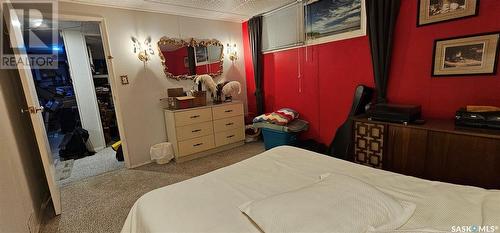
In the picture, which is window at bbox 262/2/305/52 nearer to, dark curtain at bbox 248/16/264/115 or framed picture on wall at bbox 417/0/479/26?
dark curtain at bbox 248/16/264/115

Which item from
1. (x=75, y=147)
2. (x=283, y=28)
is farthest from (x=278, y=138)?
(x=75, y=147)

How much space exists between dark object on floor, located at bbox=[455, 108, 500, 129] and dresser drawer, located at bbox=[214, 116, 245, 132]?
2749 mm

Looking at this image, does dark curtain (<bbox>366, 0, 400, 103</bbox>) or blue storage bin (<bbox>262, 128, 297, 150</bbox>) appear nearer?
dark curtain (<bbox>366, 0, 400, 103</bbox>)

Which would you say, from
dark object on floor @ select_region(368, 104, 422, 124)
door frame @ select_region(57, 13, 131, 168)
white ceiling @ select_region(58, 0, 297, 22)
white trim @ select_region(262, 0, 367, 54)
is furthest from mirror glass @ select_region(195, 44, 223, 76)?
dark object on floor @ select_region(368, 104, 422, 124)

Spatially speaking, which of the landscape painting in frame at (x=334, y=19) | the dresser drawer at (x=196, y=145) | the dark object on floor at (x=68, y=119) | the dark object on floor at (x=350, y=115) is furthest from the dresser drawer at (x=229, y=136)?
the dark object on floor at (x=68, y=119)

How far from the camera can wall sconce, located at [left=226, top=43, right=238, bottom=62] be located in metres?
4.07

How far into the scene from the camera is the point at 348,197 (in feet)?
3.18

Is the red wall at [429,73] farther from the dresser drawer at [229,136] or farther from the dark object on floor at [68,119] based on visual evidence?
the dark object on floor at [68,119]

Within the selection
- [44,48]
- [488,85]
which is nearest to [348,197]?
[488,85]

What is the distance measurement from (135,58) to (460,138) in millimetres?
Result: 3683

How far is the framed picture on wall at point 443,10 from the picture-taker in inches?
74.2

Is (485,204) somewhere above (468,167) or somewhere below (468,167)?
above

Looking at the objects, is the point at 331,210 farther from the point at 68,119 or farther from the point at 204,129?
the point at 68,119

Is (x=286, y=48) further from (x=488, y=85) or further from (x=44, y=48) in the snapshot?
(x=44, y=48)
